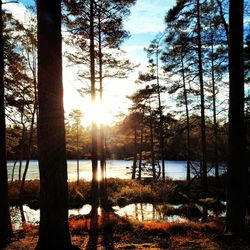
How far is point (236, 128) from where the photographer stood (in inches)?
274

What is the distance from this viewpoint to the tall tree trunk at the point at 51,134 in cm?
535

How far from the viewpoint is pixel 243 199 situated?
23.4 feet

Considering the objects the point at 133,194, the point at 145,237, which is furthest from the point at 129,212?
the point at 145,237

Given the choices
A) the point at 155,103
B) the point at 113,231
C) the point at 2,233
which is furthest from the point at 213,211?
the point at 155,103

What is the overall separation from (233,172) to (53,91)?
4340 millimetres

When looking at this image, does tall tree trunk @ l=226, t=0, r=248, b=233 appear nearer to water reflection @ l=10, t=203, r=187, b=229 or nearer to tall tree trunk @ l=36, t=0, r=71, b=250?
tall tree trunk @ l=36, t=0, r=71, b=250

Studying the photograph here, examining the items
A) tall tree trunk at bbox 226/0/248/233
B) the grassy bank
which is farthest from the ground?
the grassy bank

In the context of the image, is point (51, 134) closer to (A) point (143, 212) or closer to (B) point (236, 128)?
(B) point (236, 128)

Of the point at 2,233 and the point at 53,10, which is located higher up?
the point at 53,10

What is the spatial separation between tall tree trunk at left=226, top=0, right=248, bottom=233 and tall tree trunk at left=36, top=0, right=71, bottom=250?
3838 mm

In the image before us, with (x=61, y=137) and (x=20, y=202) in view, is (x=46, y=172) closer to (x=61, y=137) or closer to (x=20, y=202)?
(x=61, y=137)

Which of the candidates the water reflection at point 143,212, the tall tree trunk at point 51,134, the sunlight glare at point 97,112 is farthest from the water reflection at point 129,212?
the tall tree trunk at point 51,134

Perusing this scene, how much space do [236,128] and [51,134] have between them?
4.09m

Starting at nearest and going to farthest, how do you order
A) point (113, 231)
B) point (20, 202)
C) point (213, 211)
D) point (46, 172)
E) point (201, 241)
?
point (46, 172) → point (201, 241) → point (113, 231) → point (213, 211) → point (20, 202)
